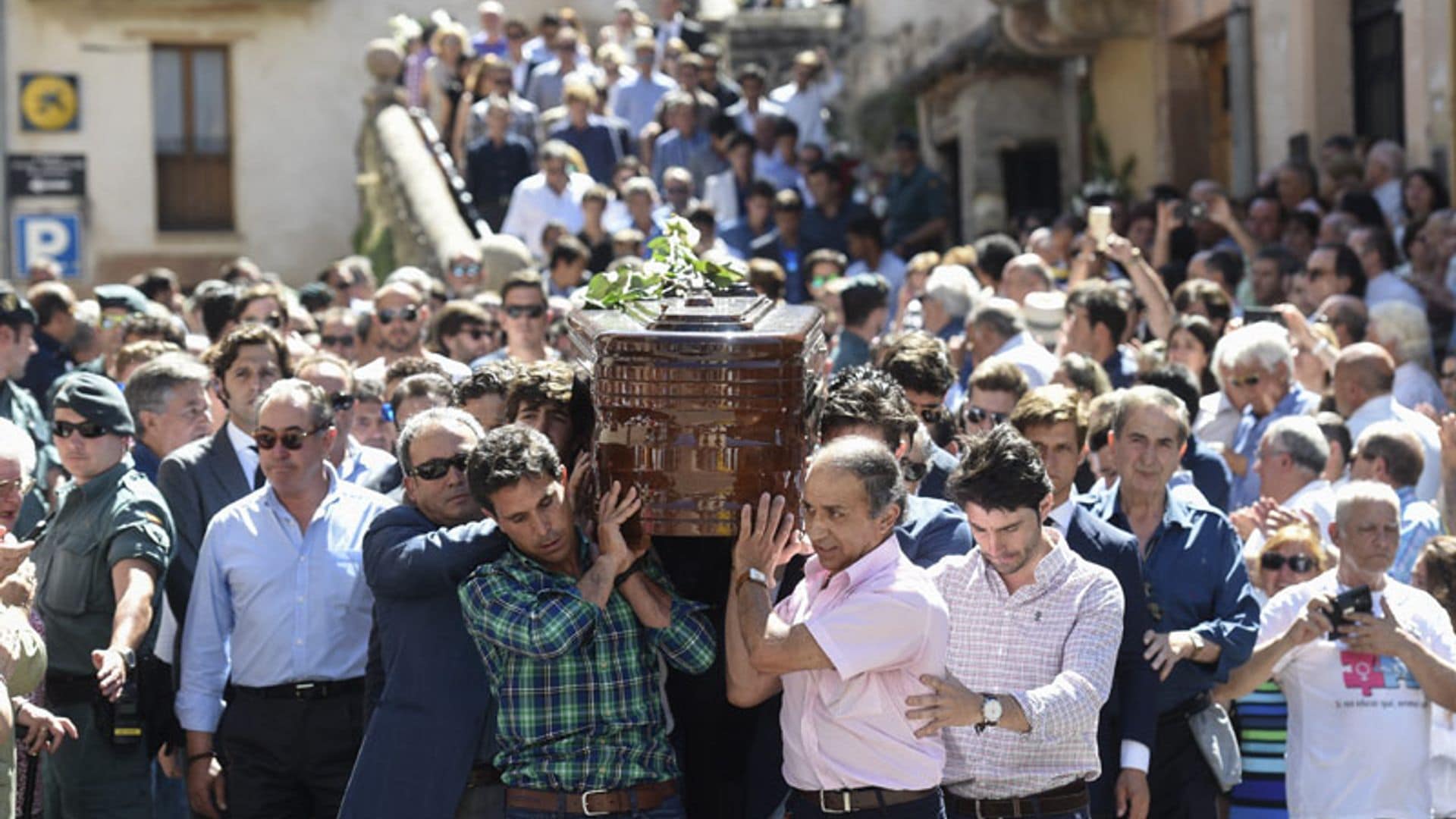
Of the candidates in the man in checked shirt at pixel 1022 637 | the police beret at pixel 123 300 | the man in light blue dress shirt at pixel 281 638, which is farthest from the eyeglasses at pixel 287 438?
the police beret at pixel 123 300

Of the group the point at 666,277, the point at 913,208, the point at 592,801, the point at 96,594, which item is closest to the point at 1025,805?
the point at 592,801

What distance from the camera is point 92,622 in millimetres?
8094

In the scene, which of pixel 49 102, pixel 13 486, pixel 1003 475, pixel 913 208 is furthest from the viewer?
pixel 49 102

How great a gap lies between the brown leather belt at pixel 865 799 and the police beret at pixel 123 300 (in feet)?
25.6

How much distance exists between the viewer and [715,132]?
2025 centimetres

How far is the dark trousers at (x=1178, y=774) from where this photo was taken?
777 centimetres

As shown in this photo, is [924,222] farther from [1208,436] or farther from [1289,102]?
[1208,436]

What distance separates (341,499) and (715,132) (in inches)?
492

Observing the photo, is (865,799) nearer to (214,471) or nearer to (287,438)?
(287,438)

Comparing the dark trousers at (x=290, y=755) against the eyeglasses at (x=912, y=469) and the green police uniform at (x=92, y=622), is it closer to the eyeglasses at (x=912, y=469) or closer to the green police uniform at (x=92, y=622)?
the green police uniform at (x=92, y=622)

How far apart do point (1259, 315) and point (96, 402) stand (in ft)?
17.4

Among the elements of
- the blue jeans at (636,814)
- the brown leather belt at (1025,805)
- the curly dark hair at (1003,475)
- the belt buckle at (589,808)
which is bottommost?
the brown leather belt at (1025,805)

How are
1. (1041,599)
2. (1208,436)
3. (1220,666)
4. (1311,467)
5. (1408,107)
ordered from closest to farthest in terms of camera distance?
1. (1041,599)
2. (1220,666)
3. (1311,467)
4. (1208,436)
5. (1408,107)

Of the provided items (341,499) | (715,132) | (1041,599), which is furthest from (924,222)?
(1041,599)
